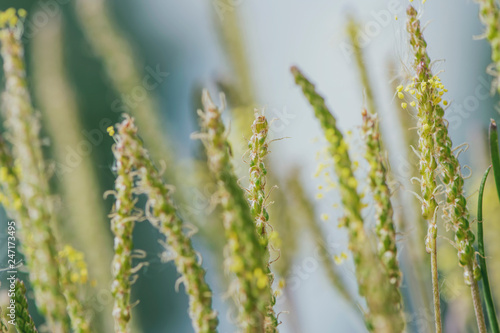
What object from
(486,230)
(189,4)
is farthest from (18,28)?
(189,4)

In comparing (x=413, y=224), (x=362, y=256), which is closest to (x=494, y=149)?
(x=362, y=256)

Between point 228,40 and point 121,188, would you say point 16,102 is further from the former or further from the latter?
point 228,40

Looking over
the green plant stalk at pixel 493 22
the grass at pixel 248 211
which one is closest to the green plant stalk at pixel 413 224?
the grass at pixel 248 211

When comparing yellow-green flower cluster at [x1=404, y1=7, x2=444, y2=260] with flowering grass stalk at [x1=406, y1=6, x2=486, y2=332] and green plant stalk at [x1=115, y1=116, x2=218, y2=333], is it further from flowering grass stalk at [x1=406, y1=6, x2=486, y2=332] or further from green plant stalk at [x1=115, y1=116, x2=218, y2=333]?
green plant stalk at [x1=115, y1=116, x2=218, y2=333]

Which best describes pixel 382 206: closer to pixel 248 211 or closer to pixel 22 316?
pixel 248 211

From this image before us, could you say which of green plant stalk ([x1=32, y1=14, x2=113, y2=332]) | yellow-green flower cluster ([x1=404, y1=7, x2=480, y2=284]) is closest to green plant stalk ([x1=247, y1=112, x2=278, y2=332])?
yellow-green flower cluster ([x1=404, y1=7, x2=480, y2=284])

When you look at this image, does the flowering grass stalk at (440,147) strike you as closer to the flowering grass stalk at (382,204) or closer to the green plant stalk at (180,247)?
the flowering grass stalk at (382,204)
